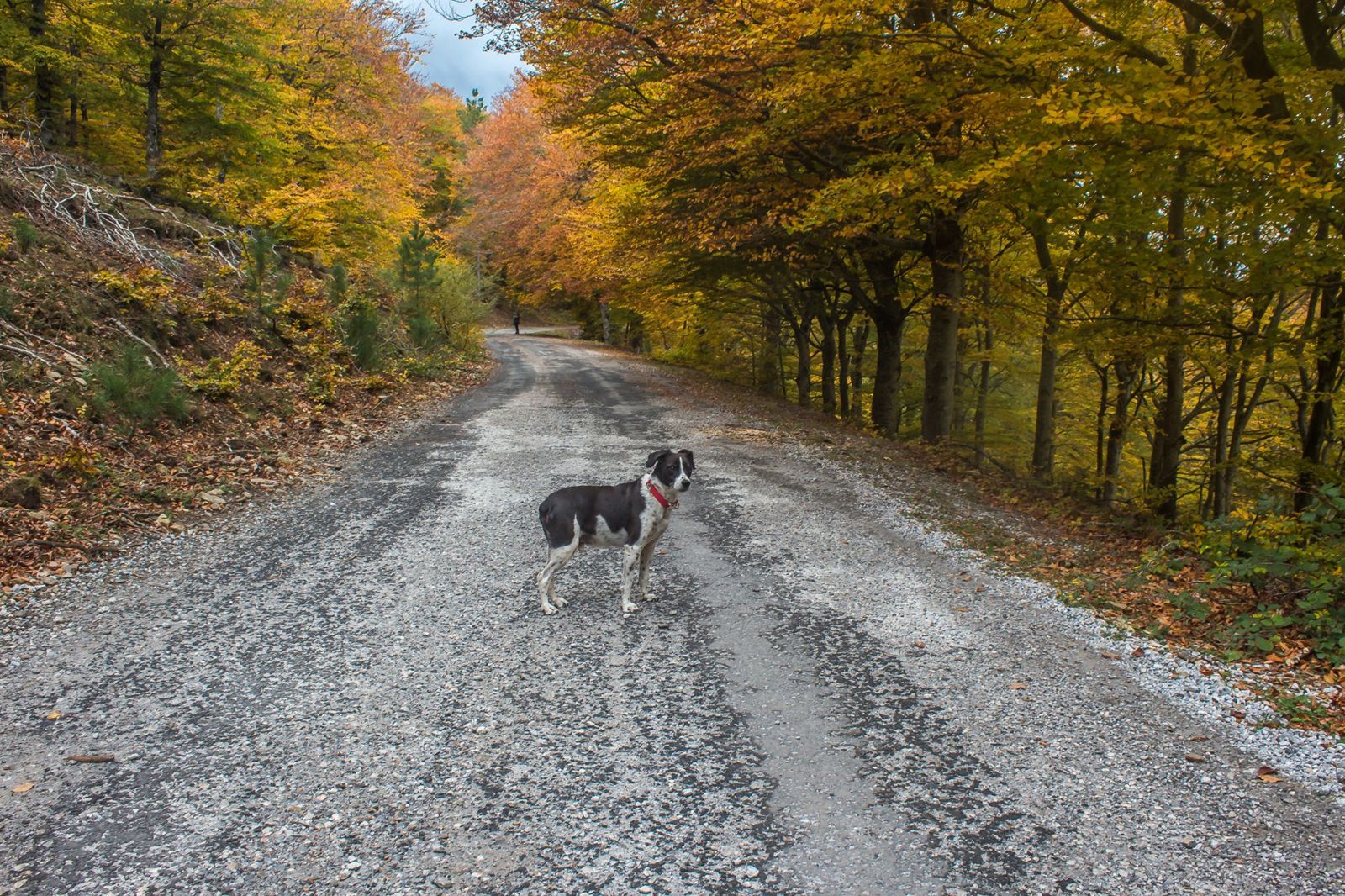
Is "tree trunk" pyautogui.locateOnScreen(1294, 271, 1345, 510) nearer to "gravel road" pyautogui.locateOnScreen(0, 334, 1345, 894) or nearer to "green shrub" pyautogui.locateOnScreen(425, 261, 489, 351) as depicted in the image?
"gravel road" pyautogui.locateOnScreen(0, 334, 1345, 894)

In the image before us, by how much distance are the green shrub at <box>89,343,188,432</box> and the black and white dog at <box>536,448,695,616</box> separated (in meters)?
5.85

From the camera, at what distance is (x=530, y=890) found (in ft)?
9.50

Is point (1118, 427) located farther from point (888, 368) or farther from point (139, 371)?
point (139, 371)

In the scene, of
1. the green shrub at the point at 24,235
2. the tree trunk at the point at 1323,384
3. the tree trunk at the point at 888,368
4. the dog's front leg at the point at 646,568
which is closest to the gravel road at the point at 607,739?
the dog's front leg at the point at 646,568

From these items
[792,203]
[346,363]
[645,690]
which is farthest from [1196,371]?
[346,363]

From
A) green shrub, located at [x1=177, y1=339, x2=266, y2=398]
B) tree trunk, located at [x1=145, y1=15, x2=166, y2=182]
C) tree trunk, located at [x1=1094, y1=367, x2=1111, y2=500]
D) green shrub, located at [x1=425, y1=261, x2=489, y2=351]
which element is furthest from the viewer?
green shrub, located at [x1=425, y1=261, x2=489, y2=351]

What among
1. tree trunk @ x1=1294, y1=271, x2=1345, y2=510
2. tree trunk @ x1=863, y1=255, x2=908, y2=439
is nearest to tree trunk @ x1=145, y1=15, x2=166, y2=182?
tree trunk @ x1=863, y1=255, x2=908, y2=439

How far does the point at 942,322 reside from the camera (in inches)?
541

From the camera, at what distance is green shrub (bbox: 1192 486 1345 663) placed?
5062 mm

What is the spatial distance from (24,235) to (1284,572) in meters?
14.1

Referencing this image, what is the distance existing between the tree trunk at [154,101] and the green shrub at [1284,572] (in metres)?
18.7

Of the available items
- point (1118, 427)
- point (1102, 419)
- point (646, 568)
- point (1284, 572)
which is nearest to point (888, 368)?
point (1102, 419)

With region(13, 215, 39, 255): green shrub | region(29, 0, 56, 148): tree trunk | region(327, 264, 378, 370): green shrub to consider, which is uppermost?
region(29, 0, 56, 148): tree trunk

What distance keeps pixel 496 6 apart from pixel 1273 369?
11.8 metres
